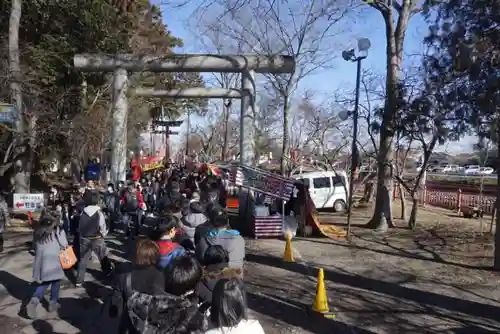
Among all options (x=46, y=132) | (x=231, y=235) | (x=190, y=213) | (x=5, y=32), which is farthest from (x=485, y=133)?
(x=5, y=32)

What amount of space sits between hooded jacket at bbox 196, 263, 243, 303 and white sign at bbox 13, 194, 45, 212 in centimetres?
955

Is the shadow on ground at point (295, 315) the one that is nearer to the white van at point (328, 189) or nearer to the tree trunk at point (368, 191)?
the white van at point (328, 189)

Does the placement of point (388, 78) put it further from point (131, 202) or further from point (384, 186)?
point (131, 202)

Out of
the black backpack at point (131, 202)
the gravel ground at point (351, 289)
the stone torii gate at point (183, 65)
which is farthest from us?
the stone torii gate at point (183, 65)

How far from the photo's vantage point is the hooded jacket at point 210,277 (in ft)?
11.7

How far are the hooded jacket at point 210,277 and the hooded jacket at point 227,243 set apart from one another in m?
1.28

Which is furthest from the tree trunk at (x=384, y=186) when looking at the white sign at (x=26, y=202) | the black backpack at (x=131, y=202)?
the white sign at (x=26, y=202)

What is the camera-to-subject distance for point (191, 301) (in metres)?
2.97

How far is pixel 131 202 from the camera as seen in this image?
438 inches

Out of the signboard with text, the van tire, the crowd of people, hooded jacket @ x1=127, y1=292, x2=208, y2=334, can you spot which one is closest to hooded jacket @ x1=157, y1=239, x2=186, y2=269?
the crowd of people

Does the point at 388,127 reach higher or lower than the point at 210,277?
higher

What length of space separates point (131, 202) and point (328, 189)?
10648 mm

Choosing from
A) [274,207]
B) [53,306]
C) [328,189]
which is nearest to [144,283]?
[53,306]

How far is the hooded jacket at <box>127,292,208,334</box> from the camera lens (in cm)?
286
